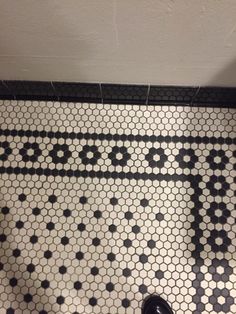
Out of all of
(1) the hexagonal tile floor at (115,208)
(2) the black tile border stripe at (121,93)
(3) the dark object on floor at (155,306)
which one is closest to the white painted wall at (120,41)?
(2) the black tile border stripe at (121,93)

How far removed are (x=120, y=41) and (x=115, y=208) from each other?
486mm

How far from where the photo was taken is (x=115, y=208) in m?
1.11

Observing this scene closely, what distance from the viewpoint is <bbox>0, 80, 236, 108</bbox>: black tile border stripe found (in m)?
1.12

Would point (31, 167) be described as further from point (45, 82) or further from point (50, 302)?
point (50, 302)

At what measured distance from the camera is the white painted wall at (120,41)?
0.77 m

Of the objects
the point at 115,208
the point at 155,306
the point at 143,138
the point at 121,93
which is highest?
the point at 121,93

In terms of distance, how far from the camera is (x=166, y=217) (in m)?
1.10

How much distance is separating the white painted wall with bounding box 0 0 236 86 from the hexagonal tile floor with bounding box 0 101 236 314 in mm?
144

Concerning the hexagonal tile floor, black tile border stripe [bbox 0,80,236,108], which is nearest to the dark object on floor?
the hexagonal tile floor

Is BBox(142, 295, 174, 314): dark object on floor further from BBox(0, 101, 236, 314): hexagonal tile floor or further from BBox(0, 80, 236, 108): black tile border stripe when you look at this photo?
BBox(0, 80, 236, 108): black tile border stripe

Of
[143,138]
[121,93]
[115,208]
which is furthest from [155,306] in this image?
[121,93]

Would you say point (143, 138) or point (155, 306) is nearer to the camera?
point (155, 306)

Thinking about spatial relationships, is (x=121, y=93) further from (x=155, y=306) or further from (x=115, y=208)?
(x=155, y=306)

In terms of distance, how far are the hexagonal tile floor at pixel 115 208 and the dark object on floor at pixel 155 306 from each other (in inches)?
0.9
